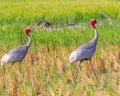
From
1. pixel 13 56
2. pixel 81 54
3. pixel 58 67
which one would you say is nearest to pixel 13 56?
pixel 13 56

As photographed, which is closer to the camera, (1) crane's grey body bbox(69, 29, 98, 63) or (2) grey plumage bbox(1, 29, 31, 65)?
(1) crane's grey body bbox(69, 29, 98, 63)

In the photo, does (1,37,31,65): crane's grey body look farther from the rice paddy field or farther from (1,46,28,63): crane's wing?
the rice paddy field

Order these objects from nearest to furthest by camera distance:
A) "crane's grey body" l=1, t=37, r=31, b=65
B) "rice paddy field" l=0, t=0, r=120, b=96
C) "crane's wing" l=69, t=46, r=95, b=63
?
"rice paddy field" l=0, t=0, r=120, b=96, "crane's wing" l=69, t=46, r=95, b=63, "crane's grey body" l=1, t=37, r=31, b=65

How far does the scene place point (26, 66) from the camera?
26.4 ft

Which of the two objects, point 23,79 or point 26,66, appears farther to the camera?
Answer: point 26,66

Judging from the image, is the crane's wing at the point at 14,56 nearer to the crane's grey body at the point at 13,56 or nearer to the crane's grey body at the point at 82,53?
the crane's grey body at the point at 13,56

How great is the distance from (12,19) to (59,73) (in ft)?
29.8

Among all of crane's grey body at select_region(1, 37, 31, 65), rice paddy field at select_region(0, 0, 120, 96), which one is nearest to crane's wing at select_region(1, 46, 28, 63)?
crane's grey body at select_region(1, 37, 31, 65)

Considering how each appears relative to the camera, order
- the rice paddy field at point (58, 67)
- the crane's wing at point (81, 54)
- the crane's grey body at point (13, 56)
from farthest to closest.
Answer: the crane's grey body at point (13, 56) → the crane's wing at point (81, 54) → the rice paddy field at point (58, 67)

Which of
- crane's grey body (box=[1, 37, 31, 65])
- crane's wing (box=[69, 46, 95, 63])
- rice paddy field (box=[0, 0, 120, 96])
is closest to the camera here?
rice paddy field (box=[0, 0, 120, 96])

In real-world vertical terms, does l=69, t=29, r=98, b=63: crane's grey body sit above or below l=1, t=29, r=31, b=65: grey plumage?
above

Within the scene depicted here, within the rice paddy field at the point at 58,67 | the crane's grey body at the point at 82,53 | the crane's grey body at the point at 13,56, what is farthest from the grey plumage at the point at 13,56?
the crane's grey body at the point at 82,53

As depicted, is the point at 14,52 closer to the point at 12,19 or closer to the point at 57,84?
the point at 57,84

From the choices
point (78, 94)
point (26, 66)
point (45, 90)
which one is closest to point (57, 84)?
point (45, 90)
